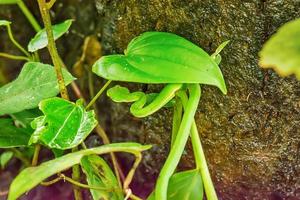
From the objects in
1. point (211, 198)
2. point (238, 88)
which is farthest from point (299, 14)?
point (211, 198)

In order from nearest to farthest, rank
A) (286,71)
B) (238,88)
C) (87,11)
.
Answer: (286,71) < (238,88) < (87,11)

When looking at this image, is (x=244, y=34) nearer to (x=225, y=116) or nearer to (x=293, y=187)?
(x=225, y=116)

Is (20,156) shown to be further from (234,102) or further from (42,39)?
(234,102)

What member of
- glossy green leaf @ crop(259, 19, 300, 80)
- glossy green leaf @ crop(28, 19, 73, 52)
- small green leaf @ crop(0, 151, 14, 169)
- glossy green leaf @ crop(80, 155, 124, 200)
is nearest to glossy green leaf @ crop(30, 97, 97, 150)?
glossy green leaf @ crop(80, 155, 124, 200)

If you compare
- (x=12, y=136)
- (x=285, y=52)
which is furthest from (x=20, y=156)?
(x=285, y=52)

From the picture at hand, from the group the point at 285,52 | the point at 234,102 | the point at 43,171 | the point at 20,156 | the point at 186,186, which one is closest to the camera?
the point at 285,52

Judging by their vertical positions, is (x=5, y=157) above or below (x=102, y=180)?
below
